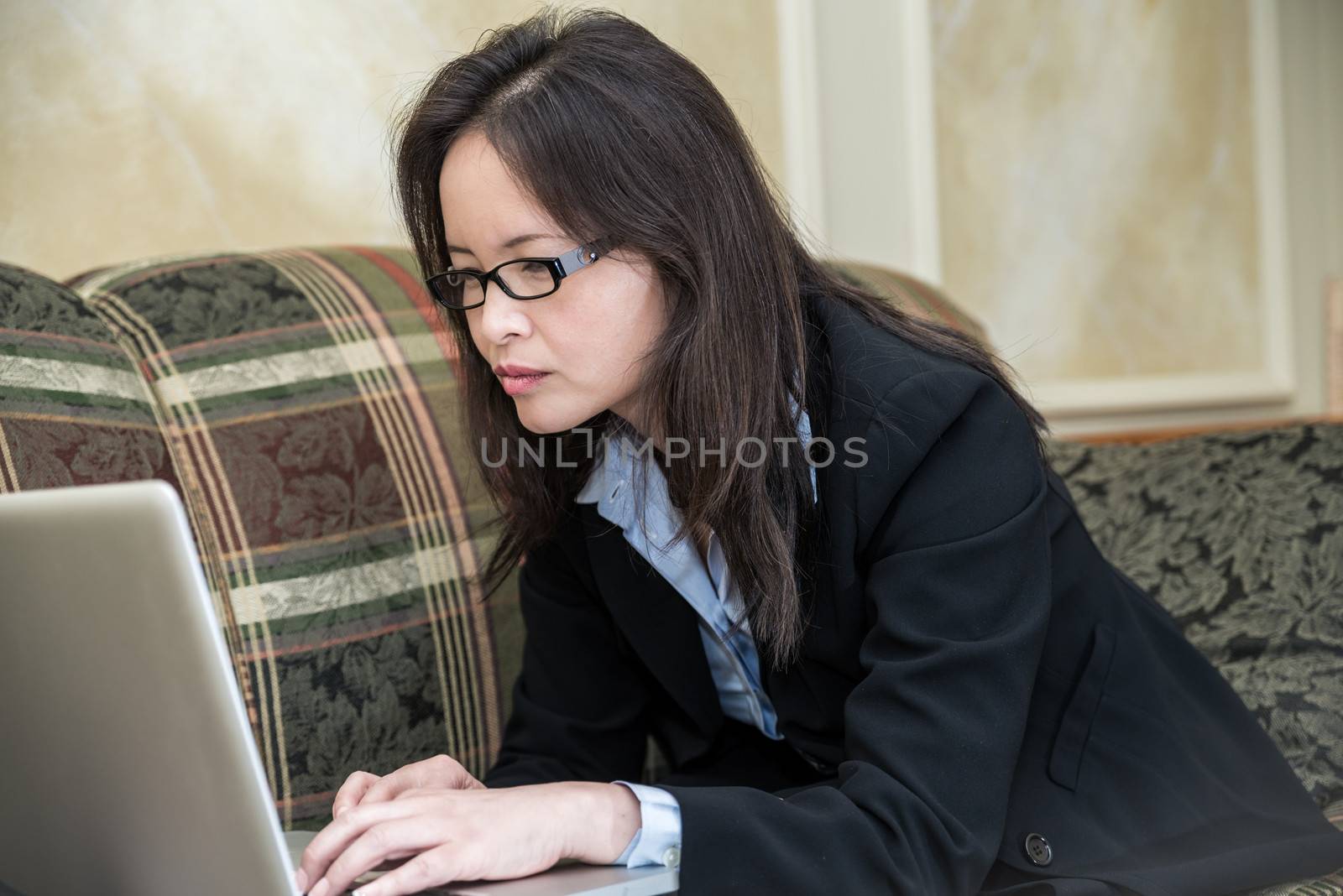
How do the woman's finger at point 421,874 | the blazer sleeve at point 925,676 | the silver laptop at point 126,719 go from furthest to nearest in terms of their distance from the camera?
the blazer sleeve at point 925,676, the woman's finger at point 421,874, the silver laptop at point 126,719

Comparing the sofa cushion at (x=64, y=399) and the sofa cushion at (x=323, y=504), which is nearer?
the sofa cushion at (x=64, y=399)

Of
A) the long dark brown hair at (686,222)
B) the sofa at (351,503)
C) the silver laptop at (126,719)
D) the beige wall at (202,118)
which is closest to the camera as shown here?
the silver laptop at (126,719)

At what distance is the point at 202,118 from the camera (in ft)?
5.67

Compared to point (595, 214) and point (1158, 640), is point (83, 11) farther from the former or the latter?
point (1158, 640)

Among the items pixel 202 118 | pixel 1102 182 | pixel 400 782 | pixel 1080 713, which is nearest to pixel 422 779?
pixel 400 782

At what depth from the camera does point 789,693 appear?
1125mm

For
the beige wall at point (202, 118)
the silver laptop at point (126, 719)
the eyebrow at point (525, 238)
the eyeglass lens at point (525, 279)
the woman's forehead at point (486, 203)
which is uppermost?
the beige wall at point (202, 118)

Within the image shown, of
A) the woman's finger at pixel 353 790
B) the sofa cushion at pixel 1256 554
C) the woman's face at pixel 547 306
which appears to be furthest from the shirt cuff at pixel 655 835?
the sofa cushion at pixel 1256 554

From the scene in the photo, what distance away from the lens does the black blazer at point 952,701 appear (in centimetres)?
88

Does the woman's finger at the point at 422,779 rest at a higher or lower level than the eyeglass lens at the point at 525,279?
lower

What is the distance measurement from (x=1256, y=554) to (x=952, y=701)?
2.43 feet

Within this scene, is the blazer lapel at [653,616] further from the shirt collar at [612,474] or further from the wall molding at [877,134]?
the wall molding at [877,134]

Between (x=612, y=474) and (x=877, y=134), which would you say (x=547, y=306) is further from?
(x=877, y=134)

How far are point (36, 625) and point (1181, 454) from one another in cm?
139
